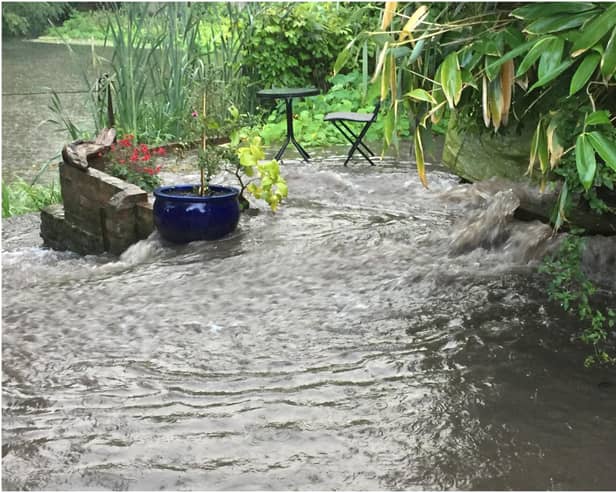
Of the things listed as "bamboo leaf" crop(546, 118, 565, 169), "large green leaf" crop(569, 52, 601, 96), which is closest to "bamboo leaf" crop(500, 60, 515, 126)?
"bamboo leaf" crop(546, 118, 565, 169)

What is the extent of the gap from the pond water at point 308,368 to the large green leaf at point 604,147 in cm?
104

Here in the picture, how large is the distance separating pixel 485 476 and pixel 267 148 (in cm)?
706

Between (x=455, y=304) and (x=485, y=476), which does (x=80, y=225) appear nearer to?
(x=455, y=304)

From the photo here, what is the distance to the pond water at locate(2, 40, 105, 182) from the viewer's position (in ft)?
29.0

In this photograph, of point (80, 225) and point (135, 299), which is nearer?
point (135, 299)

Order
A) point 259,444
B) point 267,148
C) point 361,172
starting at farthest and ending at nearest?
point 267,148 < point 361,172 < point 259,444

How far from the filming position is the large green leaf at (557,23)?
101 inches

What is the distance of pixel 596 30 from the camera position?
239 cm

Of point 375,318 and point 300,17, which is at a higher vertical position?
point 300,17

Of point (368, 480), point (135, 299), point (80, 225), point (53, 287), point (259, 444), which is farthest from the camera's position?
point (80, 225)

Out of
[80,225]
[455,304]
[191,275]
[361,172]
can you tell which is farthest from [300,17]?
[455,304]

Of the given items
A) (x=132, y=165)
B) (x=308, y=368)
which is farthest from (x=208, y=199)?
(x=308, y=368)

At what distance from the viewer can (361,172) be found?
764 centimetres

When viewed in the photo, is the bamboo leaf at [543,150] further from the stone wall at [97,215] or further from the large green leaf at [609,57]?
the stone wall at [97,215]
